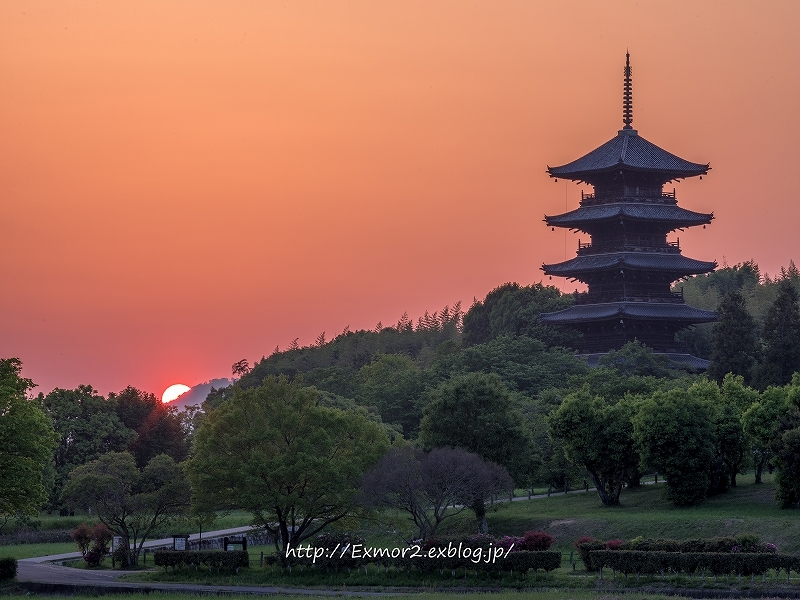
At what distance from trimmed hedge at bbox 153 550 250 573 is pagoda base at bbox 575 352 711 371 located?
5399 cm

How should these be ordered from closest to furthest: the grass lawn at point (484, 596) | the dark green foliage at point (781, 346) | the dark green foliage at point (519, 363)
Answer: the grass lawn at point (484, 596) → the dark green foliage at point (781, 346) → the dark green foliage at point (519, 363)

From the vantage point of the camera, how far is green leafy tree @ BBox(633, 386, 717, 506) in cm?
6200

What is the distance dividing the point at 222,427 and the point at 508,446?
16.7m

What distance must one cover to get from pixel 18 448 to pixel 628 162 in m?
66.9

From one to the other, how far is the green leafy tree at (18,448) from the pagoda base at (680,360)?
5754cm

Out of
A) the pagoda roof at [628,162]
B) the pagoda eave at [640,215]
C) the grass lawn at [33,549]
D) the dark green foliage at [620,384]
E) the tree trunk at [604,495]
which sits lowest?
the grass lawn at [33,549]

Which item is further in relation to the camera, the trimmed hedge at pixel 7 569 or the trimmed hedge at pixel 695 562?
the trimmed hedge at pixel 7 569

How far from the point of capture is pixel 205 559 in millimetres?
52250

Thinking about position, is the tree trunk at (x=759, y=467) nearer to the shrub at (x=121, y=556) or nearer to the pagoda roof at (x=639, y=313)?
the shrub at (x=121, y=556)

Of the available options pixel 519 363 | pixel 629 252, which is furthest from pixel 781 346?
pixel 519 363

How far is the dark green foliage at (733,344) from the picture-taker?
297ft

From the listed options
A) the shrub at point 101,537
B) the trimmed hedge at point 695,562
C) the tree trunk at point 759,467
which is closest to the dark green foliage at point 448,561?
the trimmed hedge at point 695,562

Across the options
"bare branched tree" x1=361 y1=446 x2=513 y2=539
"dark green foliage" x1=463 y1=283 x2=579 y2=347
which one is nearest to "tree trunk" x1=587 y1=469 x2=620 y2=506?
"bare branched tree" x1=361 y1=446 x2=513 y2=539

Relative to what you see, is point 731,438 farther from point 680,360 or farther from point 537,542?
point 680,360
